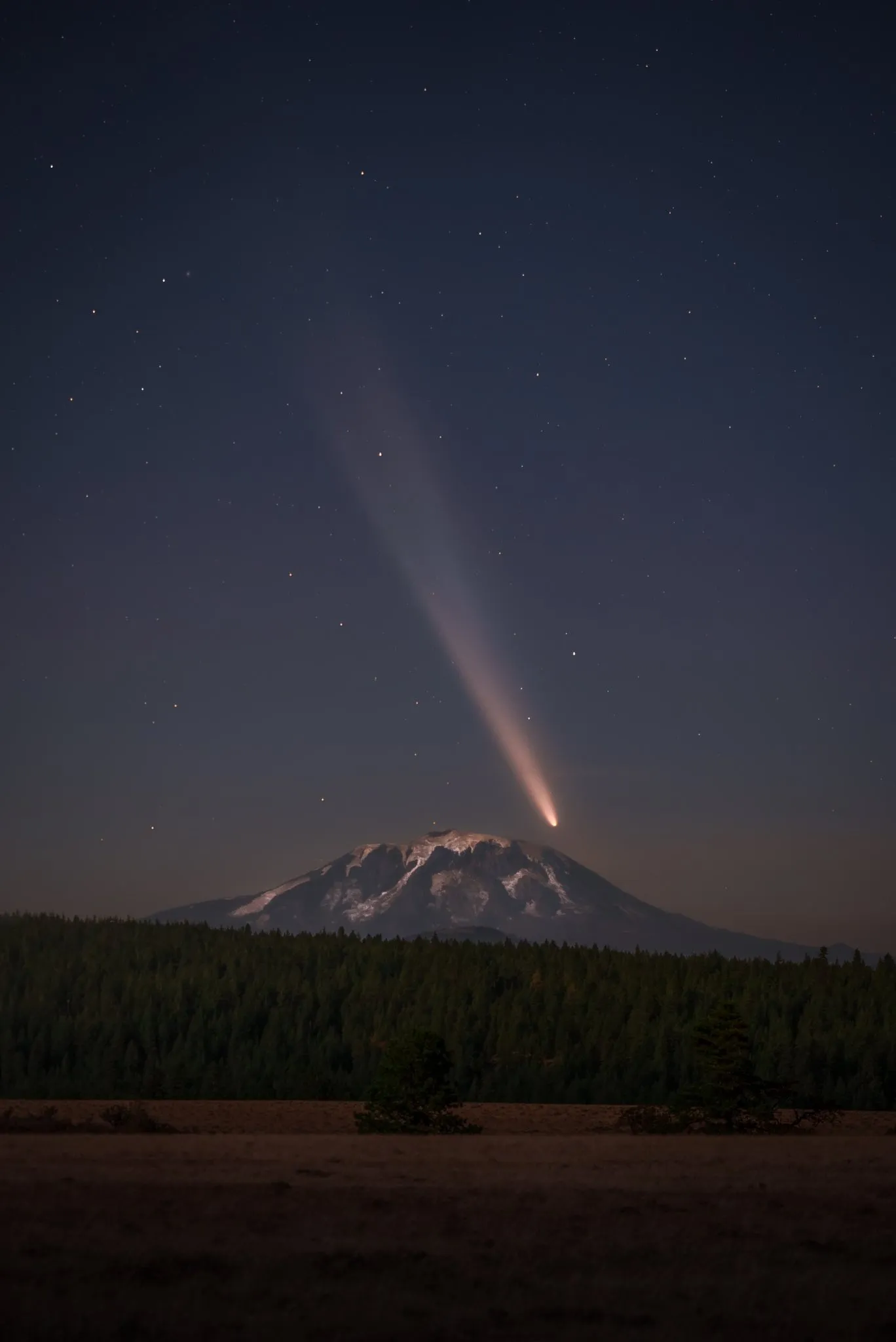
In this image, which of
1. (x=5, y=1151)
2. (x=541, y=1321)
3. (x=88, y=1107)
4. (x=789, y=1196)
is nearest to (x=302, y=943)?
(x=88, y=1107)

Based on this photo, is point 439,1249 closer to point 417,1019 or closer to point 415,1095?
point 415,1095

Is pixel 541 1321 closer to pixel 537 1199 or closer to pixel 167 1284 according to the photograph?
pixel 167 1284

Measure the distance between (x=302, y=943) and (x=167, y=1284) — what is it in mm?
168757

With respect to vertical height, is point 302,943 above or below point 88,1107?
above

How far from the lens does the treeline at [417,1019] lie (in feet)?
409

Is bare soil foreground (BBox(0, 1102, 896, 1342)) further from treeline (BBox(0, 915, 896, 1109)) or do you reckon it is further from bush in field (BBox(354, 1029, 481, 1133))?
treeline (BBox(0, 915, 896, 1109))

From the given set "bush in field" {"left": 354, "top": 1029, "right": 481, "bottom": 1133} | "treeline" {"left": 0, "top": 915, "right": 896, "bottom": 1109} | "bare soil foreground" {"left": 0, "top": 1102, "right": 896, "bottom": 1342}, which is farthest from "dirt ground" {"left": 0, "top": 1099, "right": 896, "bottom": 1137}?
"bare soil foreground" {"left": 0, "top": 1102, "right": 896, "bottom": 1342}

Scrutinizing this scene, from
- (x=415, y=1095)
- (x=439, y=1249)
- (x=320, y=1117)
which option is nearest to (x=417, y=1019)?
(x=320, y=1117)

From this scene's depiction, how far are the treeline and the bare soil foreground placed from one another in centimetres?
7797

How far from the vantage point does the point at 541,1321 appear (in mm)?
17094

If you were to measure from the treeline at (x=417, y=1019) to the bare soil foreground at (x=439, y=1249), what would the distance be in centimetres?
7797

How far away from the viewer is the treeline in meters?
125

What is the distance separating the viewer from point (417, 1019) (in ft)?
467

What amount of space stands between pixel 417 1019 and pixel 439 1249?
12312cm
